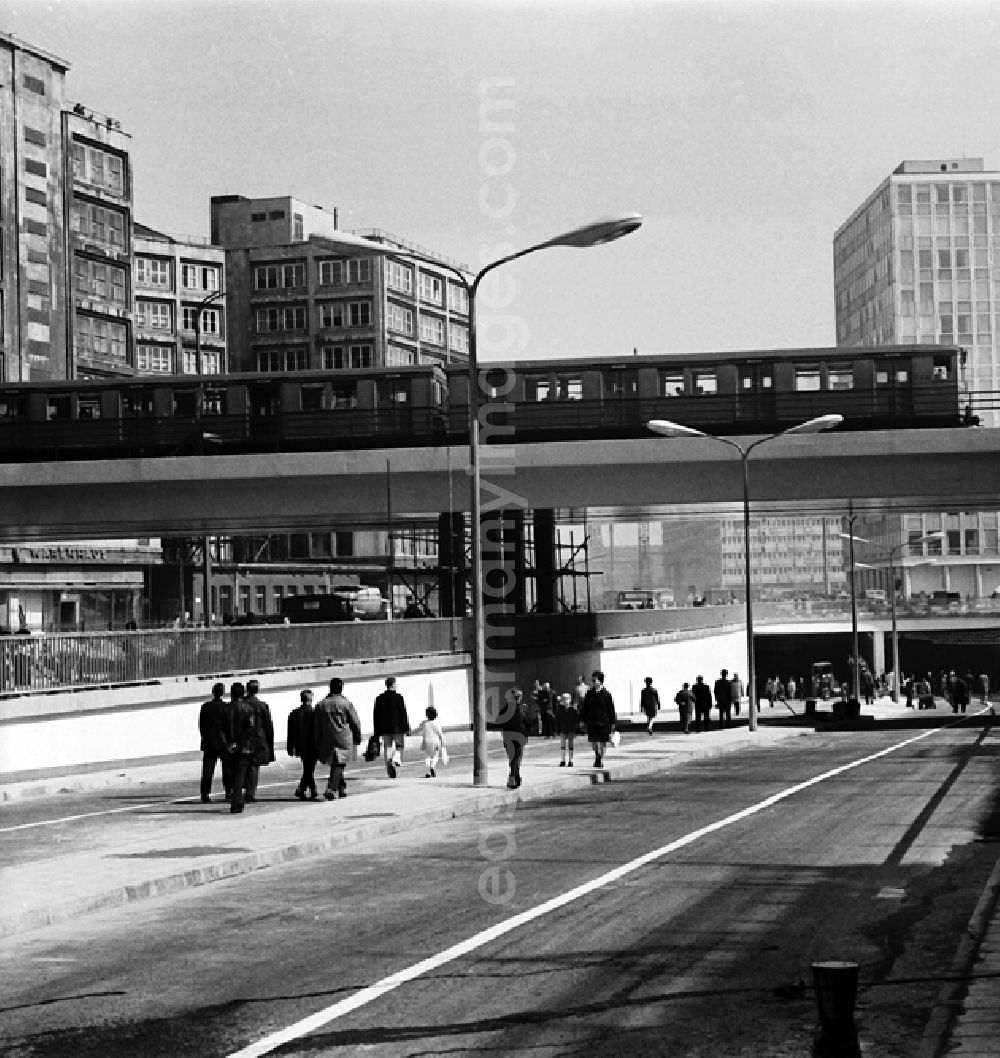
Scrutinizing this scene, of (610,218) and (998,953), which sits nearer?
(998,953)

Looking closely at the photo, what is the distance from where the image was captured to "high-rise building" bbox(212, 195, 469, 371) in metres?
140

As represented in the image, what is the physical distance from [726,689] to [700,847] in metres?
34.8

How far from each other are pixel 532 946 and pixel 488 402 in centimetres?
4047

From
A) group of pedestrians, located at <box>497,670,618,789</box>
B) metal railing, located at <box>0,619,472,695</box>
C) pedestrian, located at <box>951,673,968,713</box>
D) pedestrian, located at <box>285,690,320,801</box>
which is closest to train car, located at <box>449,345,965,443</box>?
metal railing, located at <box>0,619,472,695</box>

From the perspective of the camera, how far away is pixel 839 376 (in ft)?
167

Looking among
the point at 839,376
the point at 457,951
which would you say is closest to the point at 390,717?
the point at 457,951

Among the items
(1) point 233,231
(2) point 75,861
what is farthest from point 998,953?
(1) point 233,231

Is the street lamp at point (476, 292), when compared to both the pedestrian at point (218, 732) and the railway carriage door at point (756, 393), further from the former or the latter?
the railway carriage door at point (756, 393)

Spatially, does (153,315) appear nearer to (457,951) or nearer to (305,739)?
(305,739)

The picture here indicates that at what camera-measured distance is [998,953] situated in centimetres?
1130

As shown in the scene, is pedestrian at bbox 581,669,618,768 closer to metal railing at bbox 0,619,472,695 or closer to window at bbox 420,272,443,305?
metal railing at bbox 0,619,472,695

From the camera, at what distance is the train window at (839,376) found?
5056cm

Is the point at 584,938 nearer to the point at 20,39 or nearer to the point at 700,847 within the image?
the point at 700,847

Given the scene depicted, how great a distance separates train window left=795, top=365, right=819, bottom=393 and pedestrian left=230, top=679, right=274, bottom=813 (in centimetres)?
3164
